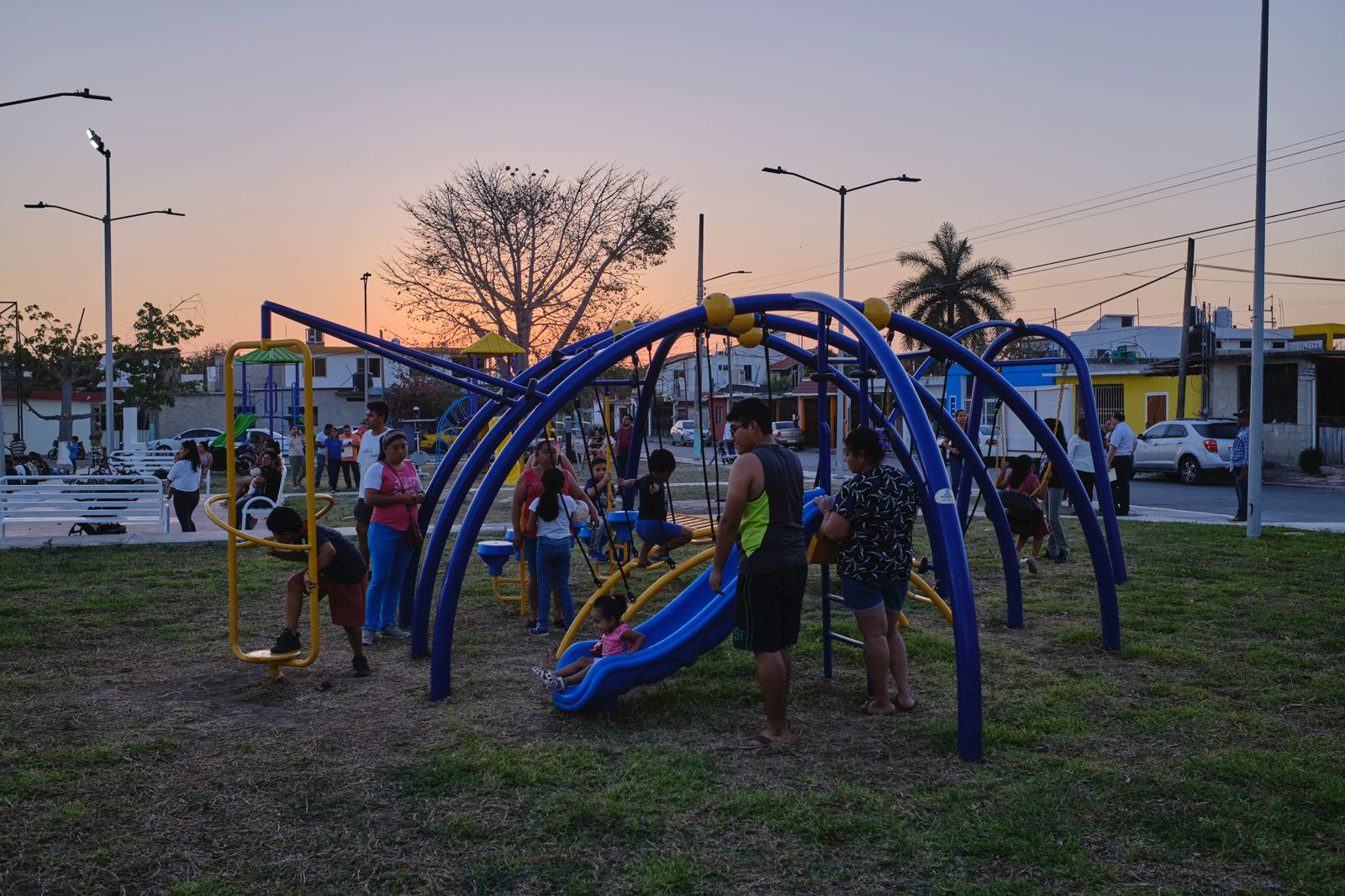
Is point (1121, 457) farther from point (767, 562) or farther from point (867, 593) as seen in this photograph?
point (767, 562)

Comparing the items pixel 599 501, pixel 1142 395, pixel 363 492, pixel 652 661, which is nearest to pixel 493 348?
pixel 599 501

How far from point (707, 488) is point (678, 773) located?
214cm

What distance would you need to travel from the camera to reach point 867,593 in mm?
6047

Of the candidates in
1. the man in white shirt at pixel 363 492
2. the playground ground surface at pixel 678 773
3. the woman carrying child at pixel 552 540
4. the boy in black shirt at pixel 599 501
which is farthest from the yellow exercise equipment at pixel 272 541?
the boy in black shirt at pixel 599 501

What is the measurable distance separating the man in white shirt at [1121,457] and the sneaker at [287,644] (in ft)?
42.4

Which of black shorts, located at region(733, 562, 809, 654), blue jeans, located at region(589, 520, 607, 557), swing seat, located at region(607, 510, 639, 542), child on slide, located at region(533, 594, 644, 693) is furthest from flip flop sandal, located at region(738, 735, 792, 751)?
blue jeans, located at region(589, 520, 607, 557)

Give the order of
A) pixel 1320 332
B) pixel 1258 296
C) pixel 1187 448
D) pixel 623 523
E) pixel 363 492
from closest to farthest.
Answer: pixel 363 492 < pixel 623 523 < pixel 1258 296 < pixel 1187 448 < pixel 1320 332

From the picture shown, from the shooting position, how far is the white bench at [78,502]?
1523 centimetres

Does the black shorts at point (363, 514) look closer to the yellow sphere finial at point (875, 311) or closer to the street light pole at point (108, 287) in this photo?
the yellow sphere finial at point (875, 311)

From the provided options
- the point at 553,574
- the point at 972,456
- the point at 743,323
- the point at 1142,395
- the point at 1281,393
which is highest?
the point at 1142,395

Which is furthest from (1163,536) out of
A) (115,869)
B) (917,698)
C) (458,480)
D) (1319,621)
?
(115,869)

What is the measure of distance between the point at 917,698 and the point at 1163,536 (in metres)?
9.48

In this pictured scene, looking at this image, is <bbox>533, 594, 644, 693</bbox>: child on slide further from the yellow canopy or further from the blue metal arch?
the yellow canopy

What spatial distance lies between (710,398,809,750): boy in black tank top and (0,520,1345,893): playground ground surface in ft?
1.66
